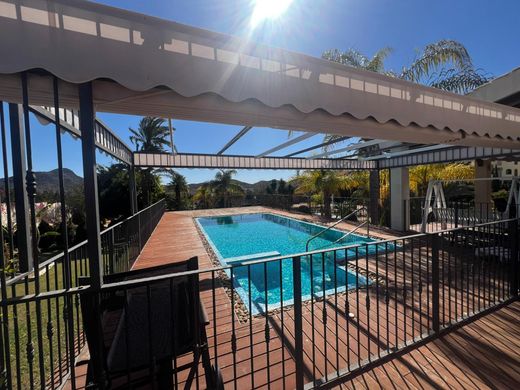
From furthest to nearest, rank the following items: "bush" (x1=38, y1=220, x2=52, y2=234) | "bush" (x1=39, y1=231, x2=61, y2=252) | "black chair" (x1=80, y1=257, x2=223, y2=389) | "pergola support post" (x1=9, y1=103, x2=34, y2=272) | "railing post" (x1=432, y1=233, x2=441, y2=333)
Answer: "bush" (x1=38, y1=220, x2=52, y2=234)
"bush" (x1=39, y1=231, x2=61, y2=252)
"railing post" (x1=432, y1=233, x2=441, y2=333)
"pergola support post" (x1=9, y1=103, x2=34, y2=272)
"black chair" (x1=80, y1=257, x2=223, y2=389)

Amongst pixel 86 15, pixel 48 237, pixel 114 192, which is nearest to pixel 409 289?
pixel 86 15

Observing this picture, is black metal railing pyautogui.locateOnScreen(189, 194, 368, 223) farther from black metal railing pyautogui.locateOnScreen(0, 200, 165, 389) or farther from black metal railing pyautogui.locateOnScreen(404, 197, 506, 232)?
black metal railing pyautogui.locateOnScreen(0, 200, 165, 389)

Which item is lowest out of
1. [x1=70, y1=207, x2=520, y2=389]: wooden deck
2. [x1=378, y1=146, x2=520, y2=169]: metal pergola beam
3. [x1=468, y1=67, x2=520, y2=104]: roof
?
[x1=70, y1=207, x2=520, y2=389]: wooden deck

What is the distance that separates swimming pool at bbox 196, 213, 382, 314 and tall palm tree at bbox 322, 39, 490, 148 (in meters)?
6.36

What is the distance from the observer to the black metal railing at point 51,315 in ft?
5.21

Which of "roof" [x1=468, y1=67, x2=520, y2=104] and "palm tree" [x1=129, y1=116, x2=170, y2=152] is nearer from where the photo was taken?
"roof" [x1=468, y1=67, x2=520, y2=104]

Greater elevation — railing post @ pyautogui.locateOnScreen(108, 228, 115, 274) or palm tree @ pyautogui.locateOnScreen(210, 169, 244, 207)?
palm tree @ pyautogui.locateOnScreen(210, 169, 244, 207)

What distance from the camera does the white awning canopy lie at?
1.40m

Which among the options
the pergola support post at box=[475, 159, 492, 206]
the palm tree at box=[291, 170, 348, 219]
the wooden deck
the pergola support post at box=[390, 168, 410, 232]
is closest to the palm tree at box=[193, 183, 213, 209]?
the palm tree at box=[291, 170, 348, 219]

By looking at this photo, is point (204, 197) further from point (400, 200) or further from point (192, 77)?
point (192, 77)

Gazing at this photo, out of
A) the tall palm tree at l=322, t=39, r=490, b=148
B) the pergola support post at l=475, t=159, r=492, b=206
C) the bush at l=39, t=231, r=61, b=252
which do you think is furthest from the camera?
the pergola support post at l=475, t=159, r=492, b=206

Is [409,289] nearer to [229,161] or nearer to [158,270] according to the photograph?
[158,270]

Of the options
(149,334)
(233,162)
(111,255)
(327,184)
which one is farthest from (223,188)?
(149,334)

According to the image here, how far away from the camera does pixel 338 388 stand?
2.10m
